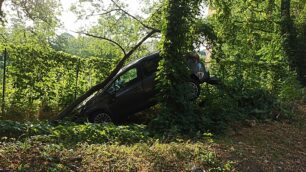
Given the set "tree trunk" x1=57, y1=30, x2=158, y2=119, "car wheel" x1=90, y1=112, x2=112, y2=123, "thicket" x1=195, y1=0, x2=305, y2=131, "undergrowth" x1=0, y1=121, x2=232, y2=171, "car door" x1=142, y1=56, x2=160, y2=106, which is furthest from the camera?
"tree trunk" x1=57, y1=30, x2=158, y2=119

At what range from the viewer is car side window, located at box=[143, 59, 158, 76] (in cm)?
1243

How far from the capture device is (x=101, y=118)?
12.5 m

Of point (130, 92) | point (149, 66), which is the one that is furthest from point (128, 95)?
point (149, 66)

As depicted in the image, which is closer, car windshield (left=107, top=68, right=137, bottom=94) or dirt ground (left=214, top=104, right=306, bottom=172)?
dirt ground (left=214, top=104, right=306, bottom=172)

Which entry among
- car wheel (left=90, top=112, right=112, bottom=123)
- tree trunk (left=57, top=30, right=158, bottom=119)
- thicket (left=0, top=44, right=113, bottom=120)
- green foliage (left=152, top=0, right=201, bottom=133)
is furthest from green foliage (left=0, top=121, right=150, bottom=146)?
thicket (left=0, top=44, right=113, bottom=120)

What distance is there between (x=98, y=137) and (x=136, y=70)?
4.58m

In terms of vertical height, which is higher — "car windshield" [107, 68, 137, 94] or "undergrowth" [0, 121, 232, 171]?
"car windshield" [107, 68, 137, 94]

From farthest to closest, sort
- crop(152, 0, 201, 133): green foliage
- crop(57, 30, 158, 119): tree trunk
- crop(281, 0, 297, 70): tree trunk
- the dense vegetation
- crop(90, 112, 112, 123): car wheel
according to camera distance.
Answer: crop(281, 0, 297, 70): tree trunk
crop(57, 30, 158, 119): tree trunk
crop(90, 112, 112, 123): car wheel
crop(152, 0, 201, 133): green foliage
the dense vegetation

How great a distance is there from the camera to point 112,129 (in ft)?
28.3

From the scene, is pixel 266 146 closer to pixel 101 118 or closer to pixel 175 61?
pixel 175 61

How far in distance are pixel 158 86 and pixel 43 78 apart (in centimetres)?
600

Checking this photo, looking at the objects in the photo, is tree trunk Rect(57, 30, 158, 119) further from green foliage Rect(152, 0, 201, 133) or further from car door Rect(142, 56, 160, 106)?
green foliage Rect(152, 0, 201, 133)

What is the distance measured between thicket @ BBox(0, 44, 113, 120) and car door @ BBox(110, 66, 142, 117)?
11.1 feet

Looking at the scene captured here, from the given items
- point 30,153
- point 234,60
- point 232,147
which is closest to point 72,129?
point 30,153
